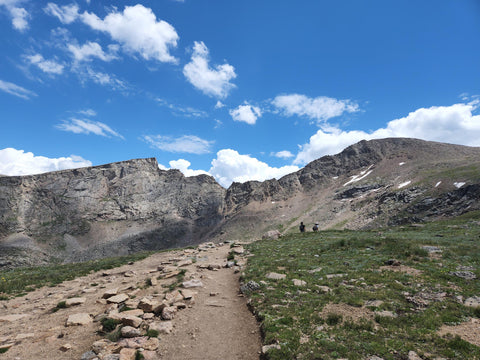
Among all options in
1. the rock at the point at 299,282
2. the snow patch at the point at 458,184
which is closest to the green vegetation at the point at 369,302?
the rock at the point at 299,282

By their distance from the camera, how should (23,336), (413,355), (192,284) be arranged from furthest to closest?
1. (192,284)
2. (23,336)
3. (413,355)

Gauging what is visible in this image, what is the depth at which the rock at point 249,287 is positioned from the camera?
683 inches

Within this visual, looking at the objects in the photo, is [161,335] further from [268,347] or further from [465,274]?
[465,274]

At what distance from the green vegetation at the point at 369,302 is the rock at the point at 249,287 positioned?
62 cm

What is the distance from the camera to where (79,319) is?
13.5 metres

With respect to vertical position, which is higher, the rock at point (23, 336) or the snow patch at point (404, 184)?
the snow patch at point (404, 184)

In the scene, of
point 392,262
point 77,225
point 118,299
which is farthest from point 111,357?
point 77,225

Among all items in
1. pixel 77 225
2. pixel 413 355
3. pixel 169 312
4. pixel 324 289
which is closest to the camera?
pixel 413 355

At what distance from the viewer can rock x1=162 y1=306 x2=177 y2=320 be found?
43.8 ft

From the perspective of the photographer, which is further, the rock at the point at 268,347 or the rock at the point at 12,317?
the rock at the point at 12,317

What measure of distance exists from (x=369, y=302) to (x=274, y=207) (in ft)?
496

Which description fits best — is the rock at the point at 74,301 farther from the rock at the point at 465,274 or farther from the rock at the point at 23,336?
the rock at the point at 465,274

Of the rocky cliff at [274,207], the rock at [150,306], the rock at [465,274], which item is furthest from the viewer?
the rocky cliff at [274,207]

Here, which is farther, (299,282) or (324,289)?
(299,282)
